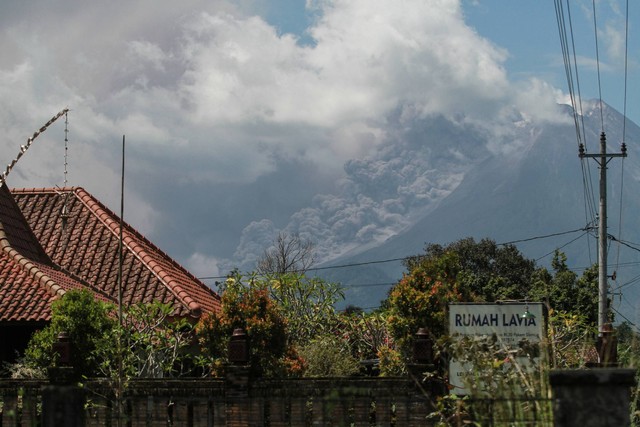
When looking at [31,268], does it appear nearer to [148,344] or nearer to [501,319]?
[148,344]

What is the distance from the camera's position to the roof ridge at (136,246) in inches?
1060

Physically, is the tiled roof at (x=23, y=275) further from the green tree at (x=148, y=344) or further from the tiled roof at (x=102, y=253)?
the green tree at (x=148, y=344)

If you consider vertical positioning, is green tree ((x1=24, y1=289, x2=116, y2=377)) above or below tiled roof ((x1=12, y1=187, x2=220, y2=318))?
below

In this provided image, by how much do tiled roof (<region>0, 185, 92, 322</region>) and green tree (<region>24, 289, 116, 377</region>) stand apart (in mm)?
2297

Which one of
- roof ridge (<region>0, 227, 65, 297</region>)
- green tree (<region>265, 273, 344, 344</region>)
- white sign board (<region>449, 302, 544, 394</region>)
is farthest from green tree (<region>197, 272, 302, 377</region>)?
green tree (<region>265, 273, 344, 344</region>)

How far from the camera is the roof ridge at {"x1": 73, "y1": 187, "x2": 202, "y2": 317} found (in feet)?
88.3

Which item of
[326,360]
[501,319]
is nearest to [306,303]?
[326,360]

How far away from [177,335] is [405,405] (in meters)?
6.70

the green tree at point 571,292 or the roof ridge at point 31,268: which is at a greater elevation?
the green tree at point 571,292

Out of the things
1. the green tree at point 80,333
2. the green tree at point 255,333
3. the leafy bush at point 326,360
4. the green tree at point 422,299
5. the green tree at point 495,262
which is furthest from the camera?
the green tree at point 495,262

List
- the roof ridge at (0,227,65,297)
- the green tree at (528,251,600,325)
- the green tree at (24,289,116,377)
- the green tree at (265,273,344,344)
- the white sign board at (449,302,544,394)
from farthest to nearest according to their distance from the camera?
the green tree at (528,251,600,325) → the green tree at (265,273,344,344) → the roof ridge at (0,227,65,297) → the green tree at (24,289,116,377) → the white sign board at (449,302,544,394)

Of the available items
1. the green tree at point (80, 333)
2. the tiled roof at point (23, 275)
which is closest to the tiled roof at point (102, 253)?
the tiled roof at point (23, 275)

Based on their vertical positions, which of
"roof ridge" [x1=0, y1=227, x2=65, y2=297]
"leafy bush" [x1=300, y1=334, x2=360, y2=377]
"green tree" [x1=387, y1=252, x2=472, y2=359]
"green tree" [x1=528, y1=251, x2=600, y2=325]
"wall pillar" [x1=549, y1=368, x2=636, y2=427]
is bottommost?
"wall pillar" [x1=549, y1=368, x2=636, y2=427]

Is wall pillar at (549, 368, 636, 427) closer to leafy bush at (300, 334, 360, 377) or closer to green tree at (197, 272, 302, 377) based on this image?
green tree at (197, 272, 302, 377)
